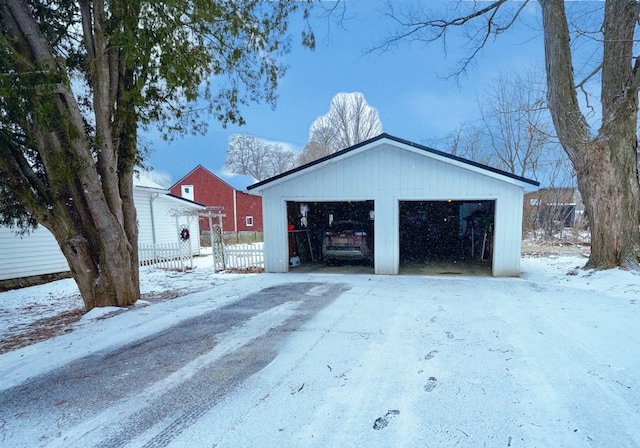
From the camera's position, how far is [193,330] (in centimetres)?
428

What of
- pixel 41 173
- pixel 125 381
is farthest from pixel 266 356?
pixel 41 173

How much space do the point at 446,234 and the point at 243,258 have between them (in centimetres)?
871

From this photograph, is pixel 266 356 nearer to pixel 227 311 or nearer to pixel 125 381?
pixel 125 381

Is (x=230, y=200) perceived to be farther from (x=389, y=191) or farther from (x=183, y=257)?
(x=389, y=191)

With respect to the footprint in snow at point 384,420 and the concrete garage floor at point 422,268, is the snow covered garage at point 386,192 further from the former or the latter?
the footprint in snow at point 384,420

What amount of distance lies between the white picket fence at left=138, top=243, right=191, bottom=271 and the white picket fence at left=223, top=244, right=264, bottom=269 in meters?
1.94

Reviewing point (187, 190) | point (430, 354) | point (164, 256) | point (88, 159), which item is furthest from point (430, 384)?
point (187, 190)

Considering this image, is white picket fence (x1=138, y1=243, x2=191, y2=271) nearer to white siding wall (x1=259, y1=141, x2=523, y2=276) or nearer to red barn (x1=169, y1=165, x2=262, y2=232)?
white siding wall (x1=259, y1=141, x2=523, y2=276)

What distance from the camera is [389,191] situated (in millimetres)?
8055

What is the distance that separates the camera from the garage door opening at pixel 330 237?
894cm

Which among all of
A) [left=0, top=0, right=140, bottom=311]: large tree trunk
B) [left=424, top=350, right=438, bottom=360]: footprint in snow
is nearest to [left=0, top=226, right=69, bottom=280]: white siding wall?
[left=0, top=0, right=140, bottom=311]: large tree trunk

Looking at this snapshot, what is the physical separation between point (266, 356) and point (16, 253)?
32.5ft

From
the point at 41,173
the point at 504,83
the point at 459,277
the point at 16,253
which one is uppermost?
the point at 504,83

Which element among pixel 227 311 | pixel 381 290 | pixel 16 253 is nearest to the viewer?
pixel 227 311
